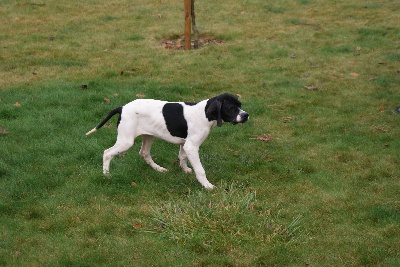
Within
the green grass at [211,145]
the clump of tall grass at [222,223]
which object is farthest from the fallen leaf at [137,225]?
the clump of tall grass at [222,223]

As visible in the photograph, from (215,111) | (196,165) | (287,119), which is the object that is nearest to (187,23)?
(287,119)

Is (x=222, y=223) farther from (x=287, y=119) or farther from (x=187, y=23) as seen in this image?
(x=187, y=23)

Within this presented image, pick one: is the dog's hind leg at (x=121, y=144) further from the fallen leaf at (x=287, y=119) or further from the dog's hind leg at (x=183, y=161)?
the fallen leaf at (x=287, y=119)

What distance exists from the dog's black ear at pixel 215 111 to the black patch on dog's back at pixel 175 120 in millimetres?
417

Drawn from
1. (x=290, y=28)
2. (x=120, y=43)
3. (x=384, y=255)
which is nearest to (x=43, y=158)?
(x=384, y=255)

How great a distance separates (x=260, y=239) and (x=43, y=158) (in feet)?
12.9

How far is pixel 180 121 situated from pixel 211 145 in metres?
1.77

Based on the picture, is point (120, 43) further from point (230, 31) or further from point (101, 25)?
point (230, 31)

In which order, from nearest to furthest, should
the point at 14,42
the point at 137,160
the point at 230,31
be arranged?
1. the point at 137,160
2. the point at 14,42
3. the point at 230,31

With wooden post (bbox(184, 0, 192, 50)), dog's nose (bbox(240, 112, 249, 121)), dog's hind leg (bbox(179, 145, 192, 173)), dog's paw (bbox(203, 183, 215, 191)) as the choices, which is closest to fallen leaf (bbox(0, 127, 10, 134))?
dog's hind leg (bbox(179, 145, 192, 173))

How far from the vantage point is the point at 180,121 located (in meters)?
7.99

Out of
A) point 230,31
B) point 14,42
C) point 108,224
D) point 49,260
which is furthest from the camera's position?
point 230,31

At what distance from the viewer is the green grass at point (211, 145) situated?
6.54 meters

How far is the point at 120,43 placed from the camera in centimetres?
1565
